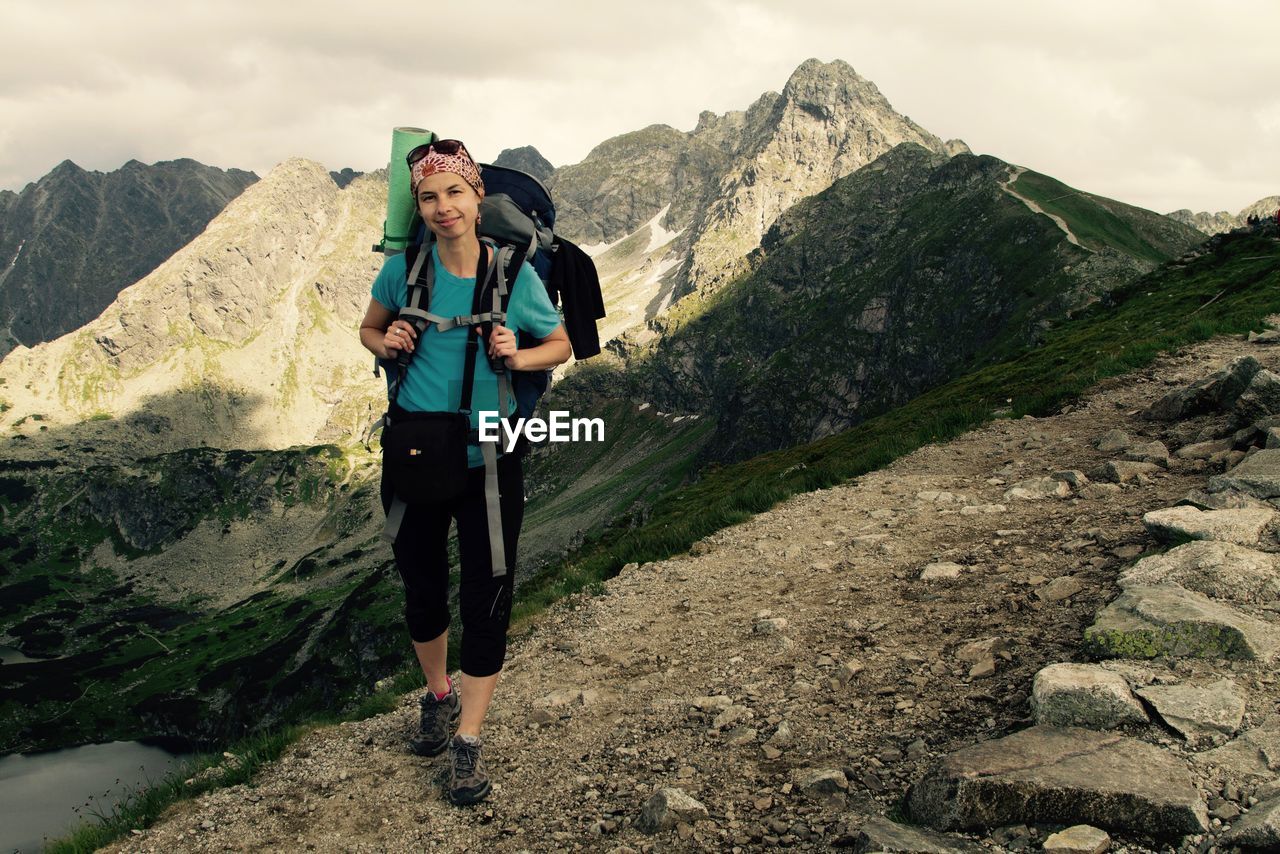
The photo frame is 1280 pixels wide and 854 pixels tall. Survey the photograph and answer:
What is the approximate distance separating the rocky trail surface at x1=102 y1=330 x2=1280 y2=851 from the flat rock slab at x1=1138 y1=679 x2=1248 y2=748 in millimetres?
17

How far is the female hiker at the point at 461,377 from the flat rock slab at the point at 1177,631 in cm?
437

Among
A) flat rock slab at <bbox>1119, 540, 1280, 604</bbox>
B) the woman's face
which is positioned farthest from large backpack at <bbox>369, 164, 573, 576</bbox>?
flat rock slab at <bbox>1119, 540, 1280, 604</bbox>

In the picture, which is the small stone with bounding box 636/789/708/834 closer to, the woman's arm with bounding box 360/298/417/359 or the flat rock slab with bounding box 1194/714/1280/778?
the flat rock slab with bounding box 1194/714/1280/778

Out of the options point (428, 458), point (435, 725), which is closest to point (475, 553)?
point (428, 458)

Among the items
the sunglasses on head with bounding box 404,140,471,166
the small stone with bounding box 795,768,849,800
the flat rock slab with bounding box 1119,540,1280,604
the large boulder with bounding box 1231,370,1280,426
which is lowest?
the small stone with bounding box 795,768,849,800

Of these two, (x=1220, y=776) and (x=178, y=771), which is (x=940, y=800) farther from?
(x=178, y=771)

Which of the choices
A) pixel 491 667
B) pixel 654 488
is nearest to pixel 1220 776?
pixel 491 667

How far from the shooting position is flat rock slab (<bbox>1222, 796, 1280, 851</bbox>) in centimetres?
297

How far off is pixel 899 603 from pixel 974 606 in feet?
2.66

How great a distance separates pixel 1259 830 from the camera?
118 inches

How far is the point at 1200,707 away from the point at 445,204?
19.3ft

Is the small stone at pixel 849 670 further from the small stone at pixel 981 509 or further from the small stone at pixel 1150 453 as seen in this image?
the small stone at pixel 1150 453

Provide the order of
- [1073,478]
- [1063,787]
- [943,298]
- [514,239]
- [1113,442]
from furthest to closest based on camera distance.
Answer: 1. [943,298]
2. [1113,442]
3. [1073,478]
4. [514,239]
5. [1063,787]

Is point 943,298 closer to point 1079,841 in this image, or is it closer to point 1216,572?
point 1216,572
